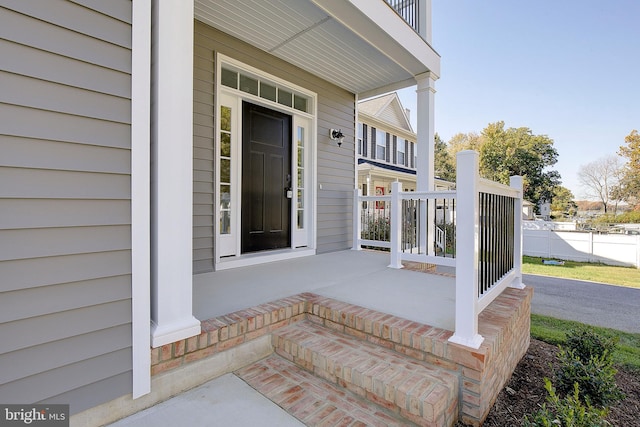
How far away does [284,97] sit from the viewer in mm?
4293

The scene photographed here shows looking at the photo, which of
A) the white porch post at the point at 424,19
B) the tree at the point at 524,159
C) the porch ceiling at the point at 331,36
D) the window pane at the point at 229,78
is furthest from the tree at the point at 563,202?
the window pane at the point at 229,78

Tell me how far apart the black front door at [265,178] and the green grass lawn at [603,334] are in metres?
3.20

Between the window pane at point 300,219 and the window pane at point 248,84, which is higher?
the window pane at point 248,84

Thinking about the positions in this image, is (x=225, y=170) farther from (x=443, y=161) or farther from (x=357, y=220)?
(x=443, y=161)

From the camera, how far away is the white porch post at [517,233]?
2.77 metres

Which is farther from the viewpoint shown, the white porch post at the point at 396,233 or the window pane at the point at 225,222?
the white porch post at the point at 396,233

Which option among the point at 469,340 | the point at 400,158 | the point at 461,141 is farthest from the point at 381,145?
the point at 461,141

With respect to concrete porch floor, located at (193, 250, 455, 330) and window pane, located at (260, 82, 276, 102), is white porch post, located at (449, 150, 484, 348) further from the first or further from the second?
window pane, located at (260, 82, 276, 102)

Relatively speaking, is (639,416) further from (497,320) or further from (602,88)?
(602,88)

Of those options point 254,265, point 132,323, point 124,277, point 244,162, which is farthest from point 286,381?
point 244,162

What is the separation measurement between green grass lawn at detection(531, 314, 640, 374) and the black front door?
126 inches

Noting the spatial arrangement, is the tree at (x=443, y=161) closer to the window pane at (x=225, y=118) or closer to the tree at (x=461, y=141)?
the tree at (x=461, y=141)

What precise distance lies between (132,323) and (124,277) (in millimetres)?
230

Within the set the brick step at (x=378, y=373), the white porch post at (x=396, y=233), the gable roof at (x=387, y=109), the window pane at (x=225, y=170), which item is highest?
the gable roof at (x=387, y=109)
